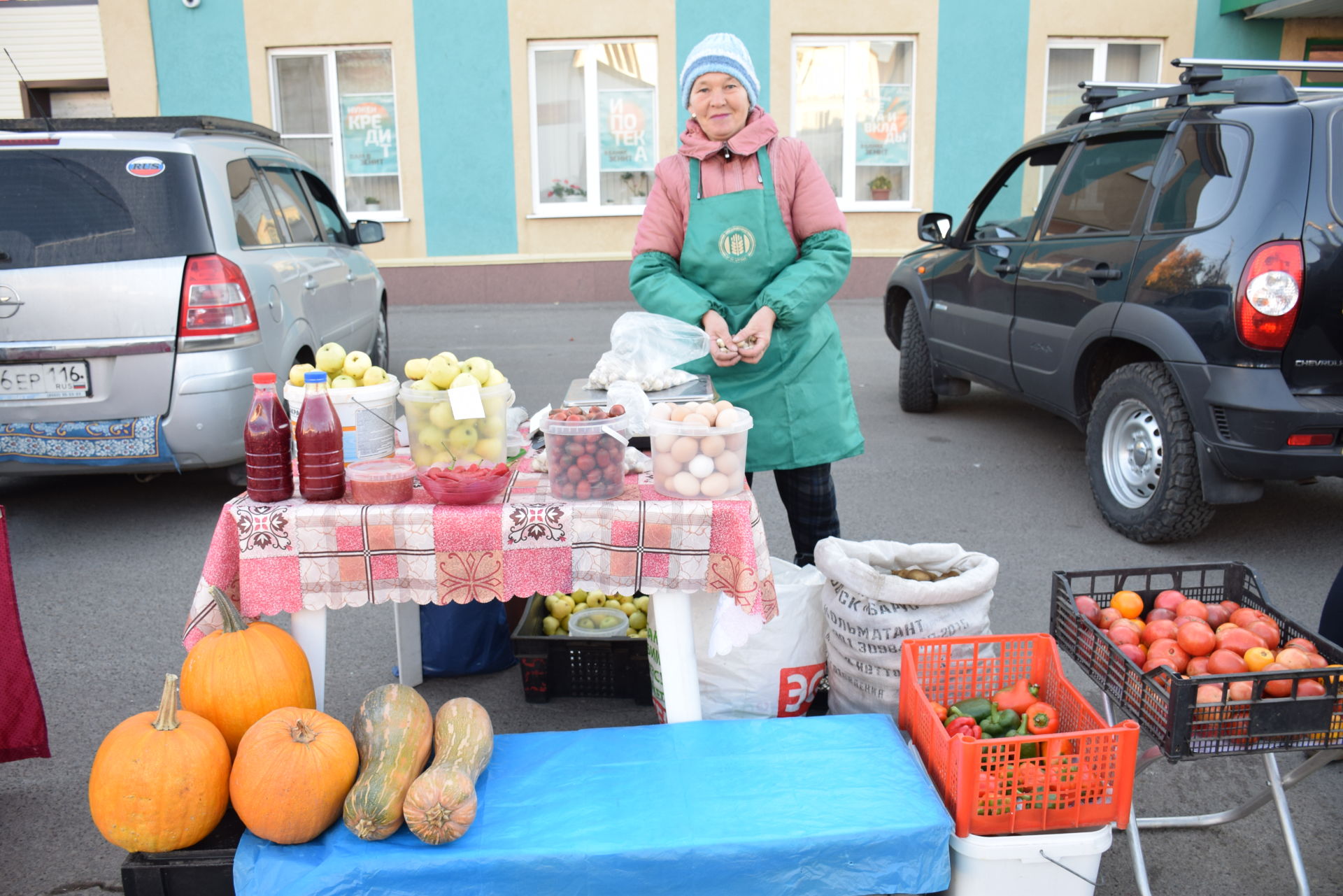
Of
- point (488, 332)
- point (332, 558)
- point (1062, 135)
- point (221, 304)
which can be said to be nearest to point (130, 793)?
point (332, 558)

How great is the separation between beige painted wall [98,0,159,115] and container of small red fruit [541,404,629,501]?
1353 centimetres

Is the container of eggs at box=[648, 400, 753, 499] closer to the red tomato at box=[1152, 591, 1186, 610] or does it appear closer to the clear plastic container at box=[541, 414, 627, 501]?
→ the clear plastic container at box=[541, 414, 627, 501]

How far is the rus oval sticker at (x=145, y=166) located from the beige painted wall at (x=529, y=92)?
9306 millimetres

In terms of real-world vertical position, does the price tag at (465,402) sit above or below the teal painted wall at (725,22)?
below

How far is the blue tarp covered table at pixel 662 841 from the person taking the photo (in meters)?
2.10

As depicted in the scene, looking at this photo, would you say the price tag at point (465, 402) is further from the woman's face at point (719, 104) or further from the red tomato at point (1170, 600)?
the red tomato at point (1170, 600)

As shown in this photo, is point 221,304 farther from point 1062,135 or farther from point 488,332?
point 488,332

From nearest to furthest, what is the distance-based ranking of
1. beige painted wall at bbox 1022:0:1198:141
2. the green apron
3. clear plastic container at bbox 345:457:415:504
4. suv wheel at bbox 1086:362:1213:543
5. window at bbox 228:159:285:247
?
clear plastic container at bbox 345:457:415:504
the green apron
suv wheel at bbox 1086:362:1213:543
window at bbox 228:159:285:247
beige painted wall at bbox 1022:0:1198:141

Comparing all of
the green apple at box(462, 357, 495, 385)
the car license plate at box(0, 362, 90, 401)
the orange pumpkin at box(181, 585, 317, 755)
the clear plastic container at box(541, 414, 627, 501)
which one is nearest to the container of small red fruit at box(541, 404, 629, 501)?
the clear plastic container at box(541, 414, 627, 501)

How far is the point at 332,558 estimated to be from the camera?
2.49m

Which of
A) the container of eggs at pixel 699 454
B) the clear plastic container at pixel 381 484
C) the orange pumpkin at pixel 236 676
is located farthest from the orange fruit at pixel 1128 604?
the orange pumpkin at pixel 236 676

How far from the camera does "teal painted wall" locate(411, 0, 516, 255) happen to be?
535 inches

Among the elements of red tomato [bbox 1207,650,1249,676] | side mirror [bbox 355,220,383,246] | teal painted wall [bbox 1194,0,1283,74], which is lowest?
red tomato [bbox 1207,650,1249,676]

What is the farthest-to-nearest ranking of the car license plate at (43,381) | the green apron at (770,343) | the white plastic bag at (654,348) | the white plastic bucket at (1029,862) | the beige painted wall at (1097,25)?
1. the beige painted wall at (1097,25)
2. the car license plate at (43,381)
3. the white plastic bag at (654,348)
4. the green apron at (770,343)
5. the white plastic bucket at (1029,862)
